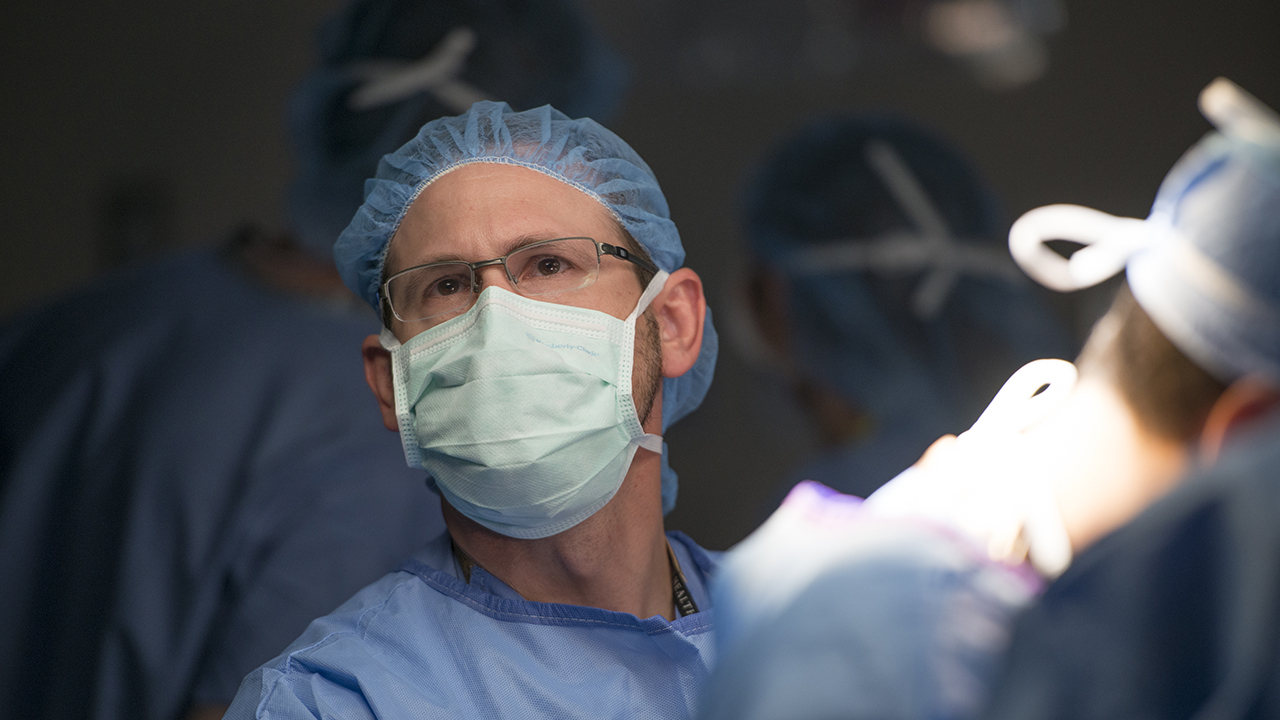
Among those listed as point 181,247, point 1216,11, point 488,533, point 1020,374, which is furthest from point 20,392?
point 1216,11

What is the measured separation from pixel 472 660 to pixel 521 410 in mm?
294

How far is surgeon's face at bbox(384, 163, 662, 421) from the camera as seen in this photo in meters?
1.20

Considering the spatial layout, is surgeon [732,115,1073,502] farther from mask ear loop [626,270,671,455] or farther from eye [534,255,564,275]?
eye [534,255,564,275]

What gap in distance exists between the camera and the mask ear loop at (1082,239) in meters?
0.96

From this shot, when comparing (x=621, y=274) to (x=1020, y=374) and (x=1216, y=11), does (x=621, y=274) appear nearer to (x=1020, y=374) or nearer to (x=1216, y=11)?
(x=1020, y=374)

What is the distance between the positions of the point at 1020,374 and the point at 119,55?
2903 mm

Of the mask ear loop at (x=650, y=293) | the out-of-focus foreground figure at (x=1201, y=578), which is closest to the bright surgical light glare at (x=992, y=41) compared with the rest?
the mask ear loop at (x=650, y=293)

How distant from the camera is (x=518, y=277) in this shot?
1.21 meters

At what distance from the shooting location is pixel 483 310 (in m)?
1.16

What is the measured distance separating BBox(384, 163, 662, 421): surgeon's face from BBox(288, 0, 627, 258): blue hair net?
737 millimetres

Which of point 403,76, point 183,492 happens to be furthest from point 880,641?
point 403,76

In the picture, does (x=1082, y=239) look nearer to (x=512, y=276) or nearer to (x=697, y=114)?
(x=512, y=276)

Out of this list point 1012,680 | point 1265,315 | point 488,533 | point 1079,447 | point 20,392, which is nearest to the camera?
point 1012,680

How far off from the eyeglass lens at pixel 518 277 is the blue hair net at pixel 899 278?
169 centimetres
